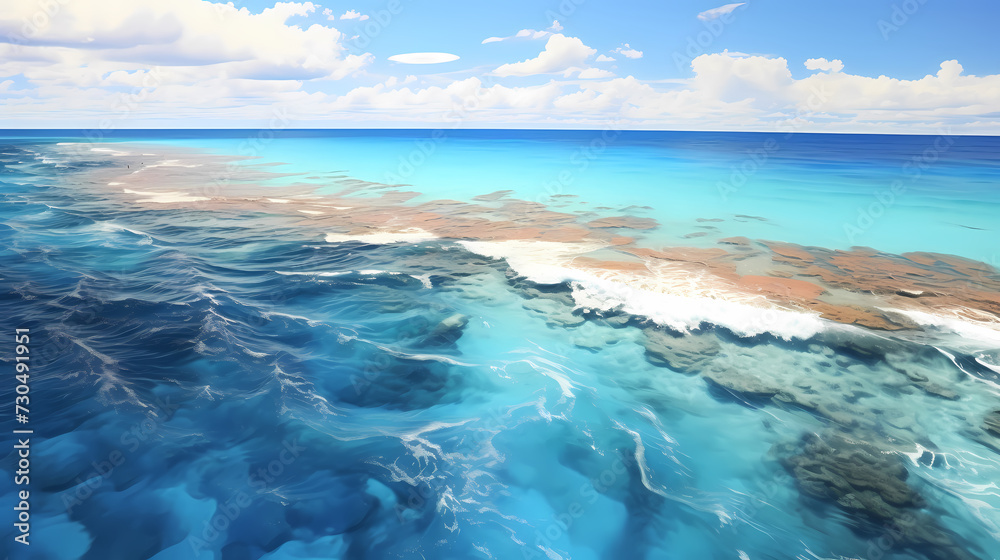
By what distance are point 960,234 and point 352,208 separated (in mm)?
34335

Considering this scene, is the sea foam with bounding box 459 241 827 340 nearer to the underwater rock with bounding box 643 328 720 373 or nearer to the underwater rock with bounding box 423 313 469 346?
the underwater rock with bounding box 643 328 720 373

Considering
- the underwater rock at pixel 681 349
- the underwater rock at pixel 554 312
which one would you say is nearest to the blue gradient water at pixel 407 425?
the underwater rock at pixel 554 312

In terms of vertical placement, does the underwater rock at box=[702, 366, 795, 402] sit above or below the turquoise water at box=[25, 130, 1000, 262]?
below

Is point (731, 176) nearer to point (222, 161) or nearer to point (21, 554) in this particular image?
point (21, 554)

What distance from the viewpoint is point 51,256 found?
63.0 feet

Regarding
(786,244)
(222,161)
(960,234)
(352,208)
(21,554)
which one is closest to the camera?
(21,554)

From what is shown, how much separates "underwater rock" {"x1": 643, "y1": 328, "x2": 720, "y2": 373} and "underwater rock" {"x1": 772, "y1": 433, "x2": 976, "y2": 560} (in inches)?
117

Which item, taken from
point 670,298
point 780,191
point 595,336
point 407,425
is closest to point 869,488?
point 595,336

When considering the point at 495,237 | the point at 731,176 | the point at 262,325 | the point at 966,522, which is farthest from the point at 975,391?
A: the point at 731,176

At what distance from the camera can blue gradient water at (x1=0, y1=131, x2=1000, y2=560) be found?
25.3 feet

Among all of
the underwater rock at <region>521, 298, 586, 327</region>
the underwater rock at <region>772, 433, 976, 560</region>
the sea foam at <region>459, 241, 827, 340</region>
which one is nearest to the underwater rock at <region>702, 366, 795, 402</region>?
the underwater rock at <region>772, 433, 976, 560</region>

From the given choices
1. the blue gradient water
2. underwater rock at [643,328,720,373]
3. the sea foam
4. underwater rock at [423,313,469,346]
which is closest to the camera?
the blue gradient water

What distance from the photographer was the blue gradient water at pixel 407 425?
7719 mm

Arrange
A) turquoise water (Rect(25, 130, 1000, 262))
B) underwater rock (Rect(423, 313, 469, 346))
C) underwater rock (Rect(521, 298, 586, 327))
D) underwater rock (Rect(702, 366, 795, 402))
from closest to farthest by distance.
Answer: underwater rock (Rect(702, 366, 795, 402)) → underwater rock (Rect(423, 313, 469, 346)) → underwater rock (Rect(521, 298, 586, 327)) → turquoise water (Rect(25, 130, 1000, 262))
